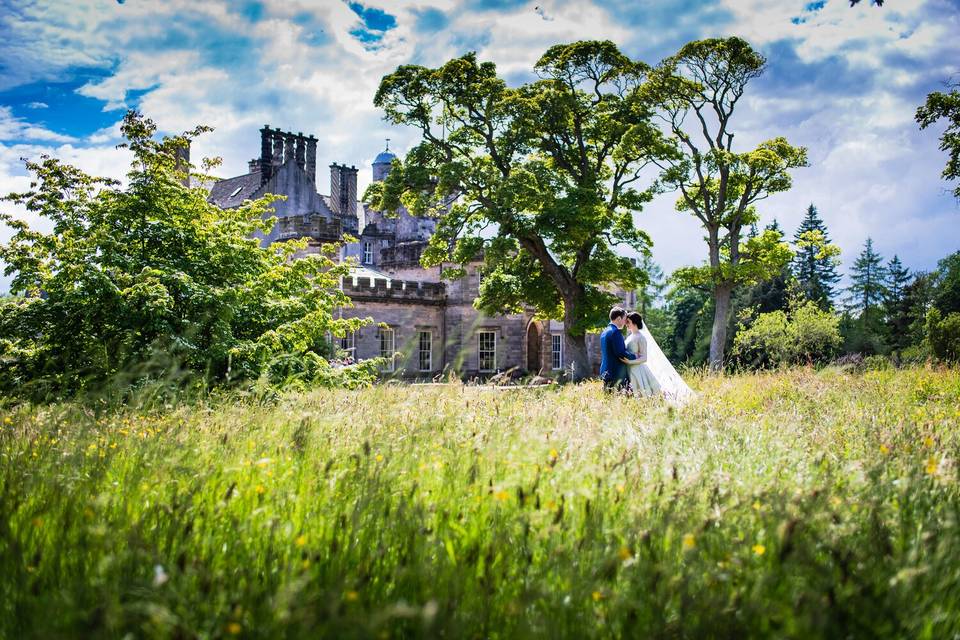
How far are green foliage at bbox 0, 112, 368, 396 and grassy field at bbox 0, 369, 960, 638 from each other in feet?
16.9

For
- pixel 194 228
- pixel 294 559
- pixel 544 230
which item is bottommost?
pixel 294 559

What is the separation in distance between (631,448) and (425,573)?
2.21 meters

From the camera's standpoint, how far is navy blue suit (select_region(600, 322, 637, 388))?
10.7 m

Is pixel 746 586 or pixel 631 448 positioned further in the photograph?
pixel 631 448

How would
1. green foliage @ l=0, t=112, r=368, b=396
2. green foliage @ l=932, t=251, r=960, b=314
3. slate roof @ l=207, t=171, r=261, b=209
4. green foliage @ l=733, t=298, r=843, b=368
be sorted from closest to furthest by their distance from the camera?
green foliage @ l=0, t=112, r=368, b=396, green foliage @ l=733, t=298, r=843, b=368, green foliage @ l=932, t=251, r=960, b=314, slate roof @ l=207, t=171, r=261, b=209

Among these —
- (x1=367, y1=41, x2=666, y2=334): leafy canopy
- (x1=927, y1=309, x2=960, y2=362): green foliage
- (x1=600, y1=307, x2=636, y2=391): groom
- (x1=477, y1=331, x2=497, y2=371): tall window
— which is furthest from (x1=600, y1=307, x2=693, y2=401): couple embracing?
(x1=477, y1=331, x2=497, y2=371): tall window

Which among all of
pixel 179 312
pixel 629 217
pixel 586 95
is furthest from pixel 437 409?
pixel 586 95

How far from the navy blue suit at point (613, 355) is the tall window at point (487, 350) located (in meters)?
25.6

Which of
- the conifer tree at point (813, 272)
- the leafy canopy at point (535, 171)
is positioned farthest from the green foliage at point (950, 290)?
the leafy canopy at point (535, 171)

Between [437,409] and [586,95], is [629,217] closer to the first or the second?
[586,95]

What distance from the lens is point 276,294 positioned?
1230cm

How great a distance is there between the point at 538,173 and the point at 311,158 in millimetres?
27956

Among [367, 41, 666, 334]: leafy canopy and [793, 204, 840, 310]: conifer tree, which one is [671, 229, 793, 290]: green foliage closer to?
[367, 41, 666, 334]: leafy canopy

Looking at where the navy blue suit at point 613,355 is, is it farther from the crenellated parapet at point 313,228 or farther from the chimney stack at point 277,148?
the chimney stack at point 277,148
